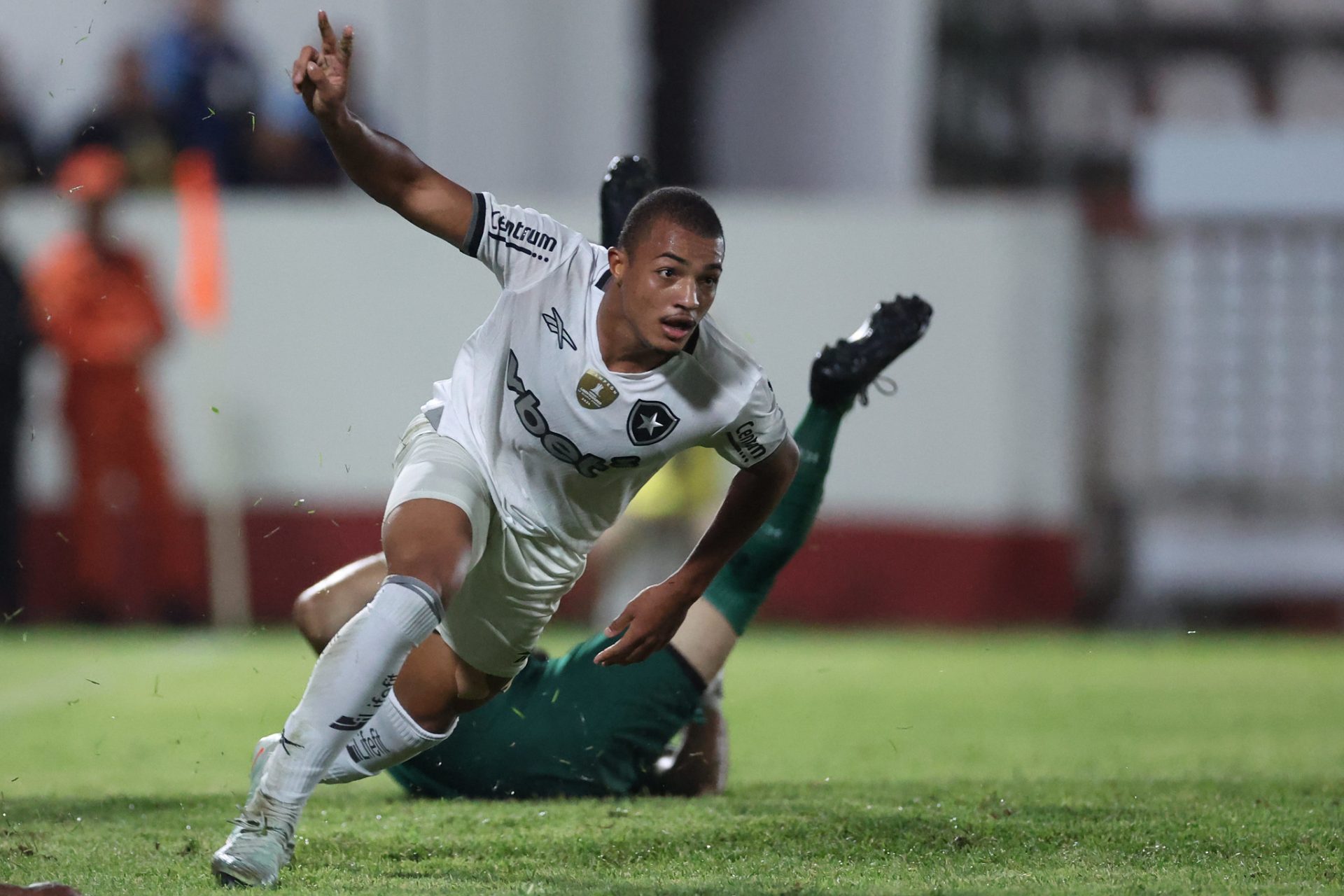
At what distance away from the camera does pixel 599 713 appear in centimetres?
473

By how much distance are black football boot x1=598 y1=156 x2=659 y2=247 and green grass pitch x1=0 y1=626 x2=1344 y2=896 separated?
1757 mm

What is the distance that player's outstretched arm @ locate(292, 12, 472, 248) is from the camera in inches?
152

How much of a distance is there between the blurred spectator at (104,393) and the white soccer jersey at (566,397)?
6.76 metres

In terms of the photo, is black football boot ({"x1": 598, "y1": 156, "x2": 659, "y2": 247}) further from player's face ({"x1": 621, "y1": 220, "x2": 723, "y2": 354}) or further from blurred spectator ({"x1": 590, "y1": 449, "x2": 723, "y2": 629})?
blurred spectator ({"x1": 590, "y1": 449, "x2": 723, "y2": 629})

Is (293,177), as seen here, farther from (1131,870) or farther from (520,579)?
(1131,870)

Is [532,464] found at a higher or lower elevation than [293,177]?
lower

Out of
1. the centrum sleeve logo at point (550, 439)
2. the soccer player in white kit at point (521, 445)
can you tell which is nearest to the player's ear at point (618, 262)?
the soccer player in white kit at point (521, 445)

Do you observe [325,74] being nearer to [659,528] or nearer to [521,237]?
[521,237]

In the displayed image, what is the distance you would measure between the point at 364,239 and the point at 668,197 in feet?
24.9

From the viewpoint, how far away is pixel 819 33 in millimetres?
13453

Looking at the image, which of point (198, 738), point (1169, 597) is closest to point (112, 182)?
point (198, 738)

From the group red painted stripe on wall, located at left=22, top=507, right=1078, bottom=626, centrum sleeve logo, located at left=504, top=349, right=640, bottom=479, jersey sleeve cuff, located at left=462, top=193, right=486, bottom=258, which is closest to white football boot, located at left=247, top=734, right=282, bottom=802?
centrum sleeve logo, located at left=504, top=349, right=640, bottom=479

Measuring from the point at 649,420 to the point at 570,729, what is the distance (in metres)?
1.13

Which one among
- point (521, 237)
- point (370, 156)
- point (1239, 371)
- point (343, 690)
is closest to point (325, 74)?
point (370, 156)
